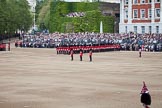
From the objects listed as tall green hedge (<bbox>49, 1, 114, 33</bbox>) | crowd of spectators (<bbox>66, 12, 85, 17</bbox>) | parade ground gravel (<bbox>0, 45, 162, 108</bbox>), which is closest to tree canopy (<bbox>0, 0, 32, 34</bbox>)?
tall green hedge (<bbox>49, 1, 114, 33</bbox>)

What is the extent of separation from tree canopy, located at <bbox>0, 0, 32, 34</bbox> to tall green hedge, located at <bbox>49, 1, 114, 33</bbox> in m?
8.48

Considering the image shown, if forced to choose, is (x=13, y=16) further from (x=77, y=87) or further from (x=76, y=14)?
(x=77, y=87)

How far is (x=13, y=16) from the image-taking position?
368 ft

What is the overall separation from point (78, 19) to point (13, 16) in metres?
17.6

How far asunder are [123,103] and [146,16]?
70.7 meters

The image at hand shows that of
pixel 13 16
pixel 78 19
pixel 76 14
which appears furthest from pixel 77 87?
pixel 13 16

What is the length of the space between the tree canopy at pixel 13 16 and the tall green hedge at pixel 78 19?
8.48 metres

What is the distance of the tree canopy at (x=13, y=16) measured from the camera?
100600mm

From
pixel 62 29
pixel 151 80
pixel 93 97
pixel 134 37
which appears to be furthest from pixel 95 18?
pixel 93 97

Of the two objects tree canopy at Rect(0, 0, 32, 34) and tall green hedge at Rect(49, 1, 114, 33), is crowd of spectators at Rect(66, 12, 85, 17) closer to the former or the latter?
tall green hedge at Rect(49, 1, 114, 33)

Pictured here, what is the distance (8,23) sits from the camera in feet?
340

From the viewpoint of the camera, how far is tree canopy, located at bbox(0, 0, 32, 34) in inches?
3961

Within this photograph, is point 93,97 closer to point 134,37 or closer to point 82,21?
point 134,37

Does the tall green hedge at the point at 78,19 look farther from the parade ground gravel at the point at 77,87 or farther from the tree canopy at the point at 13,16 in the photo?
the parade ground gravel at the point at 77,87
